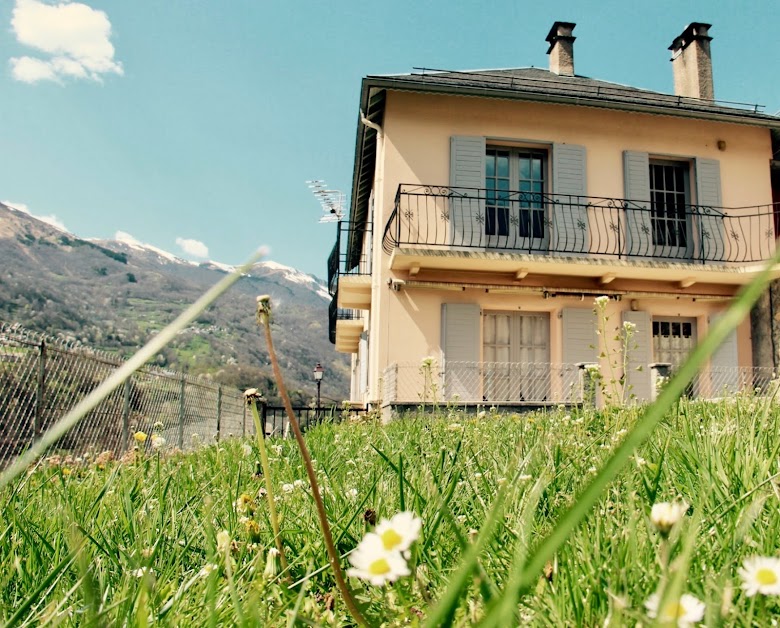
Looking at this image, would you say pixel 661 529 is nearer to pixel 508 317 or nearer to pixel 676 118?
pixel 508 317

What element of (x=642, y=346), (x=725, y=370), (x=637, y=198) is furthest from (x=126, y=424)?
(x=725, y=370)

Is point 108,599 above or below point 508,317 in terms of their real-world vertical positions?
below

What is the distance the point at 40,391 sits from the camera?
6832 millimetres

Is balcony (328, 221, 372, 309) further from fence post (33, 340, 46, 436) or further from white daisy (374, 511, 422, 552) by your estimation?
white daisy (374, 511, 422, 552)

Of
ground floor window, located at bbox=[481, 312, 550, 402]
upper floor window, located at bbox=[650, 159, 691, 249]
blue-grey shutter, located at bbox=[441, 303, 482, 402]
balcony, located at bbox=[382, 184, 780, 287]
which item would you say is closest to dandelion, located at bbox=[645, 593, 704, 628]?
balcony, located at bbox=[382, 184, 780, 287]

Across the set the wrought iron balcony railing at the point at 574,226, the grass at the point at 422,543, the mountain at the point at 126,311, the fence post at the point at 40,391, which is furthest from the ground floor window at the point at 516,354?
the mountain at the point at 126,311

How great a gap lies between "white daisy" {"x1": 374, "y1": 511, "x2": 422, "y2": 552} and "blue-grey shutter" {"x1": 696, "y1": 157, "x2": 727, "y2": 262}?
47.7ft

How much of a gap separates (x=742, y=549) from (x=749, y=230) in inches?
585

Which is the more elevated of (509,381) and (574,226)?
(574,226)

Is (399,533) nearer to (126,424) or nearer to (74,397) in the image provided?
(74,397)

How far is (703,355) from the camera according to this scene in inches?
13.9

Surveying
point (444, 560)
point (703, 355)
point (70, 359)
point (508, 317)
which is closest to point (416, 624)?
point (444, 560)

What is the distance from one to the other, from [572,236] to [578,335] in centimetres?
206

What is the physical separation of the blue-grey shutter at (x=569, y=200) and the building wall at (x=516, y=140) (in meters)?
0.29
